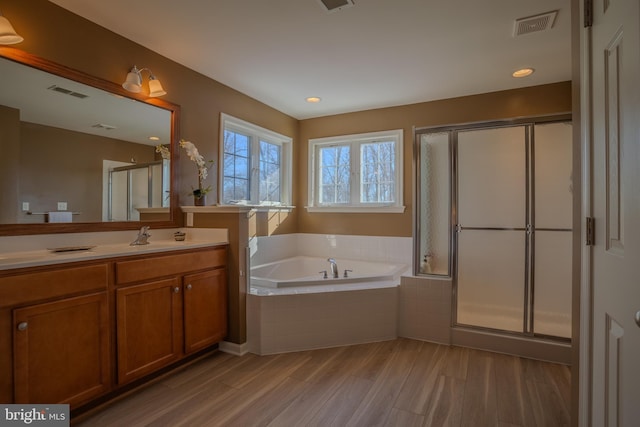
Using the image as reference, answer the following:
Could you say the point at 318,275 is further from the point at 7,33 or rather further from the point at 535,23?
the point at 7,33

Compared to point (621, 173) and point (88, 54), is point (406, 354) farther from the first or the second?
point (88, 54)

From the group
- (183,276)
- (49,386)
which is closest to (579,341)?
(183,276)

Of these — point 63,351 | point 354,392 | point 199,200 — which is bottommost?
point 354,392

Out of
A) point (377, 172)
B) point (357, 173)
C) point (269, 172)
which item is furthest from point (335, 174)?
point (269, 172)

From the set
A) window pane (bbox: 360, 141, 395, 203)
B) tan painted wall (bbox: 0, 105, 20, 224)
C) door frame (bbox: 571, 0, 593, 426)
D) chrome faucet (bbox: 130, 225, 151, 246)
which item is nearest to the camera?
door frame (bbox: 571, 0, 593, 426)

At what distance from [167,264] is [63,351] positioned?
69 cm

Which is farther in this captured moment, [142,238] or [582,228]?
[142,238]

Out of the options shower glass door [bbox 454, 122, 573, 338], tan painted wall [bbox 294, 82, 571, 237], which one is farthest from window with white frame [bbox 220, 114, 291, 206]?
shower glass door [bbox 454, 122, 573, 338]

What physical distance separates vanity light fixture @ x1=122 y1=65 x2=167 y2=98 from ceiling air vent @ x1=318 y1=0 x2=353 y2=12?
131cm

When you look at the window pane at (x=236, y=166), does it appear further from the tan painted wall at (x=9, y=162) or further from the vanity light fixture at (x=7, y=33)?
the vanity light fixture at (x=7, y=33)

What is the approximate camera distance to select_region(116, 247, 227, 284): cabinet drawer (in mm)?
1924

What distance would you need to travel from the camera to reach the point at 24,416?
1.49m

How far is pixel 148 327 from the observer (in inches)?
80.3

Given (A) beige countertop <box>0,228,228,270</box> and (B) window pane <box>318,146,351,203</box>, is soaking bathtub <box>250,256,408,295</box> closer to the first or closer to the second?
(A) beige countertop <box>0,228,228,270</box>
